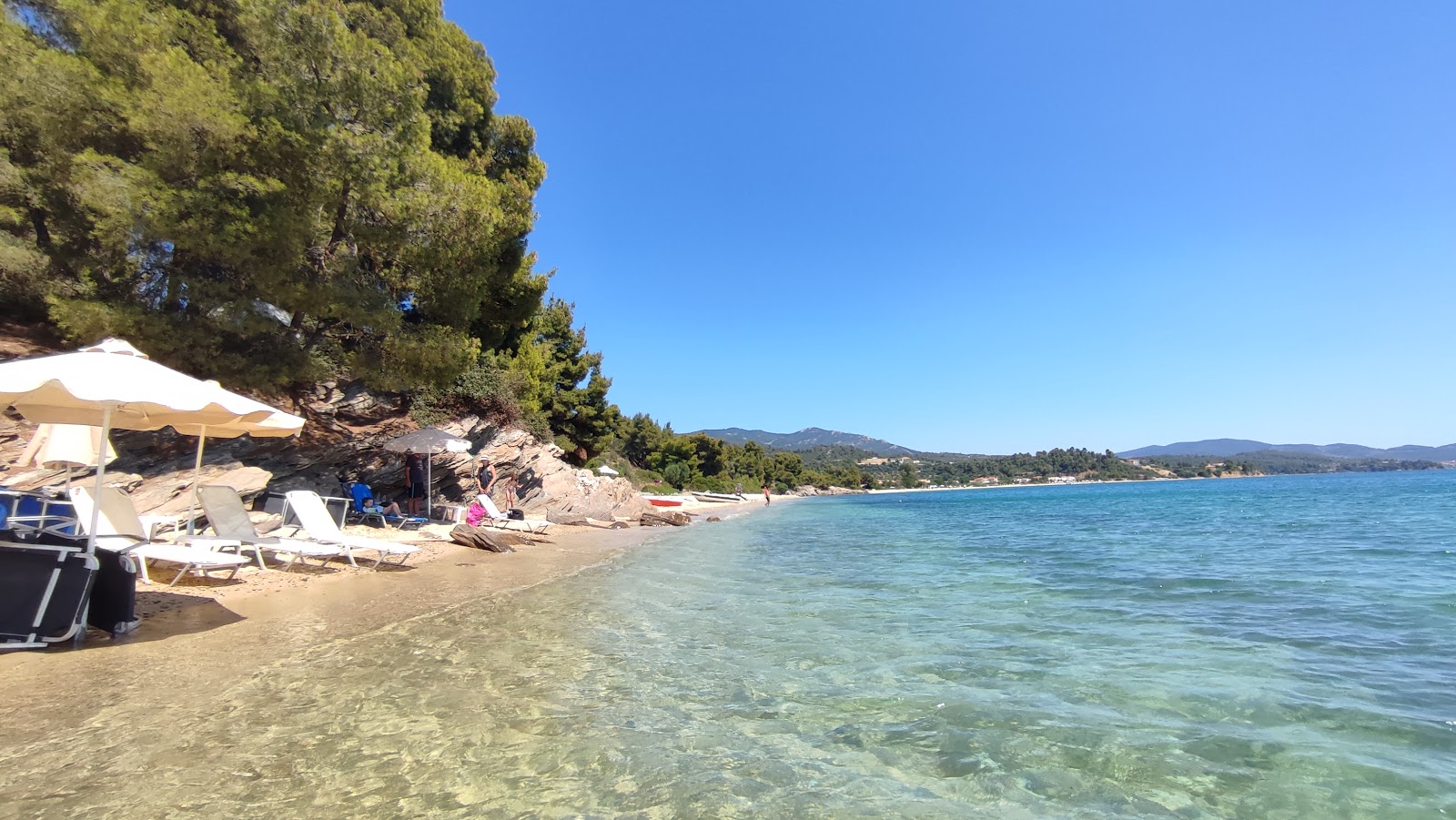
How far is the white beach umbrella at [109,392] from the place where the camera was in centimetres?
470

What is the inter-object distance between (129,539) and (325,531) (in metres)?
3.41

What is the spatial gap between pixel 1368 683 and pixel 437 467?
53.3 feet

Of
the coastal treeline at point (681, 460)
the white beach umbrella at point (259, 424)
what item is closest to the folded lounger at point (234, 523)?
the white beach umbrella at point (259, 424)

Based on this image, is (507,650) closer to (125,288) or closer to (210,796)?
(210,796)

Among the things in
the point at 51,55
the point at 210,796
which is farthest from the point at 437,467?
the point at 210,796

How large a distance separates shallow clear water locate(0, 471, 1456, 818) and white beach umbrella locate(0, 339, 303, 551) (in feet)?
7.48

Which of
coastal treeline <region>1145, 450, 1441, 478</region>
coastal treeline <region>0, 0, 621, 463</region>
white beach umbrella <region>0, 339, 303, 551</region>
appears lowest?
white beach umbrella <region>0, 339, 303, 551</region>

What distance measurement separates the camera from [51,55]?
413 inches

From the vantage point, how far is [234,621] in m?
5.70

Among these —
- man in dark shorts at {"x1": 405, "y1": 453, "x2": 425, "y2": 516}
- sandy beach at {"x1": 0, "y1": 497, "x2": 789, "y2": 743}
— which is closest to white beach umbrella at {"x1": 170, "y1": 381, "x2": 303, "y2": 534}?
sandy beach at {"x1": 0, "y1": 497, "x2": 789, "y2": 743}

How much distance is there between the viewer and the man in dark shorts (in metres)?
14.5

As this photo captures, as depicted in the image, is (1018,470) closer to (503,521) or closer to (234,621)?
(503,521)

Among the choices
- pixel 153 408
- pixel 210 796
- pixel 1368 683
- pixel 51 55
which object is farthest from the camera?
pixel 51 55

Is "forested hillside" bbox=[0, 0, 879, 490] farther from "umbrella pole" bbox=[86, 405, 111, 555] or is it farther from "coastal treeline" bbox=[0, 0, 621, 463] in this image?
"umbrella pole" bbox=[86, 405, 111, 555]
